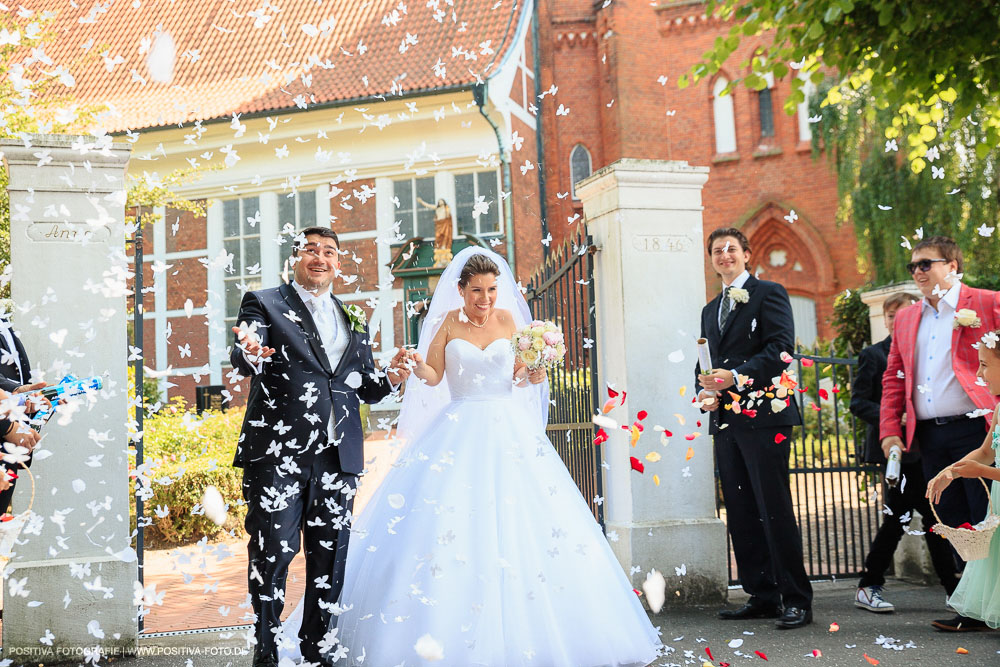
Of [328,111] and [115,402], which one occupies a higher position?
[328,111]

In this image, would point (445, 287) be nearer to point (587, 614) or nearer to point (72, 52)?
point (587, 614)

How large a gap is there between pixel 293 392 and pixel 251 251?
14126 millimetres

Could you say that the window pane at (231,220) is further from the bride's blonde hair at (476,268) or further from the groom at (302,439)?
the groom at (302,439)

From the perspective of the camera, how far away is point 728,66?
2323 cm

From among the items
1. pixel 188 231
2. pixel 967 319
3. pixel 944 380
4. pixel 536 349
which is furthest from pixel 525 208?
pixel 967 319

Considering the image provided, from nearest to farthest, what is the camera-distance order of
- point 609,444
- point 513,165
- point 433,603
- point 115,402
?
point 433,603 < point 115,402 < point 609,444 < point 513,165

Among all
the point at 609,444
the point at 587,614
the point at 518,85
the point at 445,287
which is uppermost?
the point at 518,85

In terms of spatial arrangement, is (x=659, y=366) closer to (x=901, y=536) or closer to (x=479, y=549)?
(x=901, y=536)

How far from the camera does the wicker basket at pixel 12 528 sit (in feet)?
15.1

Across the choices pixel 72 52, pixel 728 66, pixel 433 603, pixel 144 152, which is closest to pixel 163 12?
pixel 72 52

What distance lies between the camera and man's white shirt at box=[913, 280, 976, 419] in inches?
208

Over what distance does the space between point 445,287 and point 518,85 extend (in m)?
14.9

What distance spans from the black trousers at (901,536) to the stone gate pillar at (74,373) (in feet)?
14.6

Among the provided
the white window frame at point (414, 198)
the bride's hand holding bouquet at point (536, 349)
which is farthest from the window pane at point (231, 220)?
the bride's hand holding bouquet at point (536, 349)
